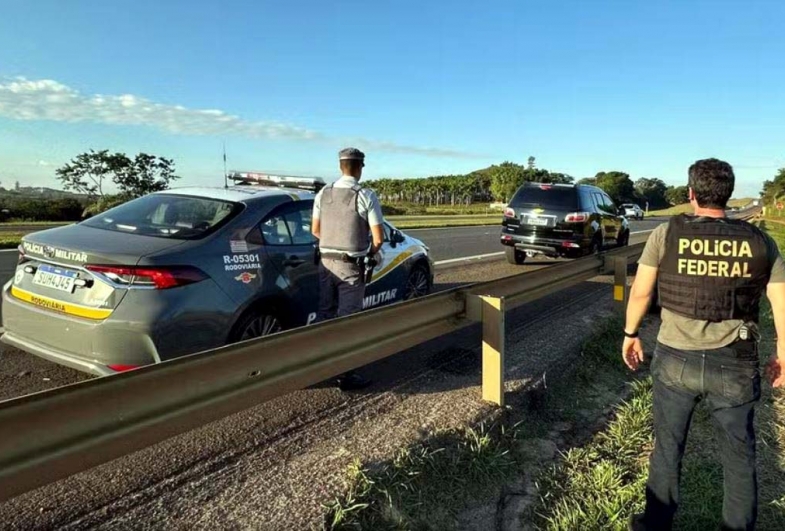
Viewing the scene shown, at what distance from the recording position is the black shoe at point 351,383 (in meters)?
4.29

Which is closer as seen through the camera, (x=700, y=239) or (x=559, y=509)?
(x=700, y=239)

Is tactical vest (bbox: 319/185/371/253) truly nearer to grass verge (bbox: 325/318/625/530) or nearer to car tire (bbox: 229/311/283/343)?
Answer: car tire (bbox: 229/311/283/343)

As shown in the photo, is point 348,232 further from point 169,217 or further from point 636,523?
point 636,523

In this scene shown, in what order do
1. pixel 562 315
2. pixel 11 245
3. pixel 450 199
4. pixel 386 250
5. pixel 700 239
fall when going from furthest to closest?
1. pixel 450 199
2. pixel 11 245
3. pixel 562 315
4. pixel 386 250
5. pixel 700 239

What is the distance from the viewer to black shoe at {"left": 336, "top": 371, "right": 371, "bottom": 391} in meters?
4.29

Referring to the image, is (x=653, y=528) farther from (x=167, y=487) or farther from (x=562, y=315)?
(x=562, y=315)

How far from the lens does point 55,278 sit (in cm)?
376

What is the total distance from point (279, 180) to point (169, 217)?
5.69 ft

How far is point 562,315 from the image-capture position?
707 cm

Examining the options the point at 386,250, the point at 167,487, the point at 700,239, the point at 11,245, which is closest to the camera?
the point at 700,239

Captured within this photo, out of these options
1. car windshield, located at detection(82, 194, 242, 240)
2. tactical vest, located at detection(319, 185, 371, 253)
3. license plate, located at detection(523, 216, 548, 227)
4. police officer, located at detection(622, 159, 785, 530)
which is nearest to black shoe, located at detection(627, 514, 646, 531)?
police officer, located at detection(622, 159, 785, 530)

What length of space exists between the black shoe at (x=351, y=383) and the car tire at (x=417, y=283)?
2.25m

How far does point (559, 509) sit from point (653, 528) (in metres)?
0.46

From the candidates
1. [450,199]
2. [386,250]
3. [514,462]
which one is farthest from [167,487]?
[450,199]
